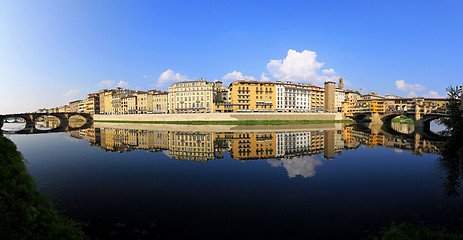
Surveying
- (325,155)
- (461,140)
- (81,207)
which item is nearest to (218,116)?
(325,155)

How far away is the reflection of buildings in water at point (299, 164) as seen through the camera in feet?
61.4

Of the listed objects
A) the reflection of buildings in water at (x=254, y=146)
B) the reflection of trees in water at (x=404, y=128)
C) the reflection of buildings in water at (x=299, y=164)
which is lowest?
A: the reflection of buildings in water at (x=299, y=164)

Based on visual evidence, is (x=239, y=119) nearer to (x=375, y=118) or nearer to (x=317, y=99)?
(x=317, y=99)

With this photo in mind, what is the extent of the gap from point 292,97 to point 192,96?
5272cm

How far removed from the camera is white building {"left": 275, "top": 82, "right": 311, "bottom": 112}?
10806 centimetres

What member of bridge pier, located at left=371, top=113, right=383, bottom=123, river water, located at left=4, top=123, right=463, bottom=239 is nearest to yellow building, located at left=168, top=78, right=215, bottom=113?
river water, located at left=4, top=123, right=463, bottom=239

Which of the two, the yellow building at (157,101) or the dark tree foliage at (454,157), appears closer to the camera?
the dark tree foliage at (454,157)

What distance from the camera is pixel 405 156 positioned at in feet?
89.6

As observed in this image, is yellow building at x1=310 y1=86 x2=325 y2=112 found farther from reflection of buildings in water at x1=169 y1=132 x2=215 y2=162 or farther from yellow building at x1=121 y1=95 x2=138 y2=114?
yellow building at x1=121 y1=95 x2=138 y2=114

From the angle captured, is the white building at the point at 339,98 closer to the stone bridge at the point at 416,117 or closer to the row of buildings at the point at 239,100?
the row of buildings at the point at 239,100

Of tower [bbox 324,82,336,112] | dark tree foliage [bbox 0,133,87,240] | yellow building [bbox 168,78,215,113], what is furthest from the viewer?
tower [bbox 324,82,336,112]

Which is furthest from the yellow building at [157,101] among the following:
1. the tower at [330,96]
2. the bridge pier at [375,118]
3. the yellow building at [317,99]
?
the bridge pier at [375,118]

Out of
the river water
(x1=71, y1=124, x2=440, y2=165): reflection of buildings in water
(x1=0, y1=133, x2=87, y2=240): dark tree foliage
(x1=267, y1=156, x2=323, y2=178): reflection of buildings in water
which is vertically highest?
(x1=0, y1=133, x2=87, y2=240): dark tree foliage

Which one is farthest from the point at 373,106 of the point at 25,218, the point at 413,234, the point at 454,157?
the point at 25,218
